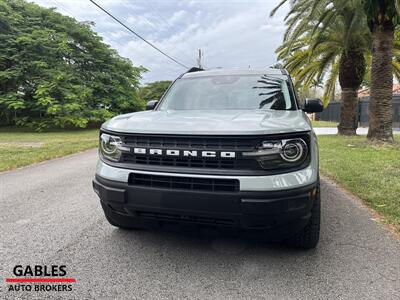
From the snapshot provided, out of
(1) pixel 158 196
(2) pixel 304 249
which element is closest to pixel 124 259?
(1) pixel 158 196

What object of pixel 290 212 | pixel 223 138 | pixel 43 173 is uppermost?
pixel 223 138

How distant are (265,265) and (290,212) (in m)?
0.67

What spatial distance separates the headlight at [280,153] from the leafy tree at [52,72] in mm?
17534

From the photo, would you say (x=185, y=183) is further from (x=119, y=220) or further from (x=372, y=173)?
(x=372, y=173)

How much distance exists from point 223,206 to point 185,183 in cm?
35

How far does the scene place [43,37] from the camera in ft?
61.8

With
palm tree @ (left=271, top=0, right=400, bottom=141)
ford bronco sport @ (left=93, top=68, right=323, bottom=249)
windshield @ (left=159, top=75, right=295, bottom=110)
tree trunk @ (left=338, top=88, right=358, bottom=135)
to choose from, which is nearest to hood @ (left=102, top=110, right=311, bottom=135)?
ford bronco sport @ (left=93, top=68, right=323, bottom=249)

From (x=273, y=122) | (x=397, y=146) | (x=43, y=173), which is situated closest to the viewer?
(x=273, y=122)

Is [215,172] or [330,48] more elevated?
[330,48]

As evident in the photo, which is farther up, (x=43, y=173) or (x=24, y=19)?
(x=24, y=19)

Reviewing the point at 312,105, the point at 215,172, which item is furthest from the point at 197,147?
the point at 312,105

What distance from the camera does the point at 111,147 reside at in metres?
2.65

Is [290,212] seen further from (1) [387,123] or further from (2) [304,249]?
(1) [387,123]

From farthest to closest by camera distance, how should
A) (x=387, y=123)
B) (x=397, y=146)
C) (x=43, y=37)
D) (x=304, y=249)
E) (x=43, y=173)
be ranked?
1. (x=43, y=37)
2. (x=387, y=123)
3. (x=397, y=146)
4. (x=43, y=173)
5. (x=304, y=249)
